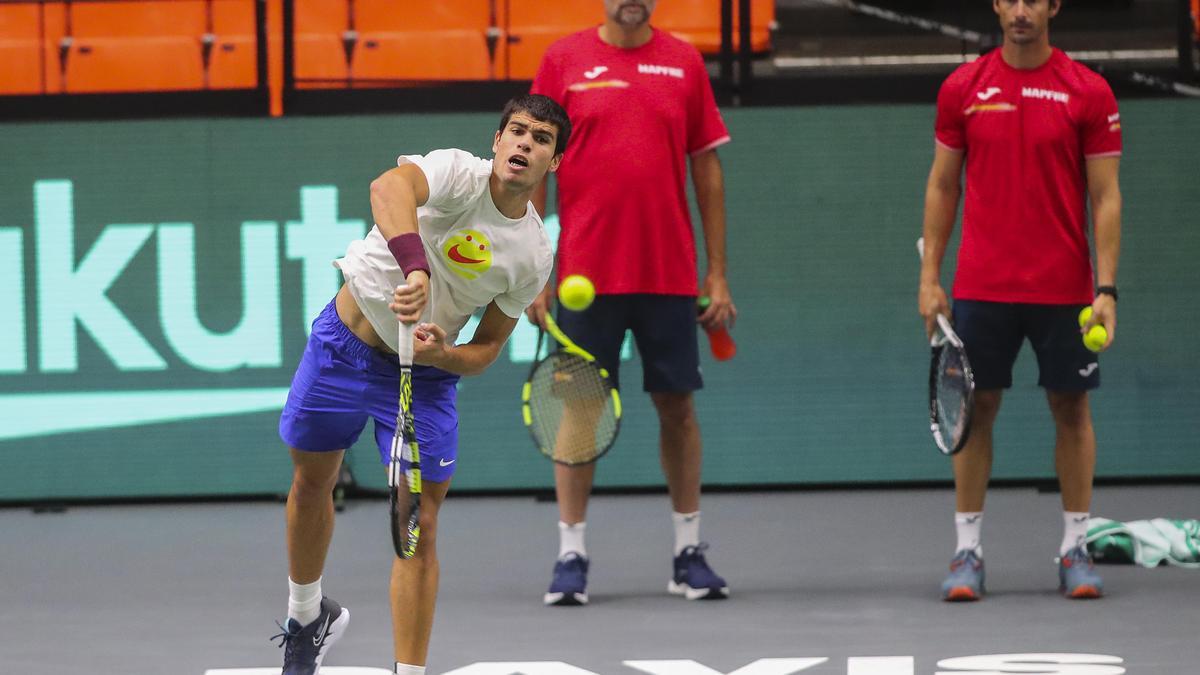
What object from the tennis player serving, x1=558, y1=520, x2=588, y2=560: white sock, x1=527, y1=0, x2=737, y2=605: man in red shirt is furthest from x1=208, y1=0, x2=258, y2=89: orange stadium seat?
the tennis player serving

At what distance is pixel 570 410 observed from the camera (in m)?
4.45

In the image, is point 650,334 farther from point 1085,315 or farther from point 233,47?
point 233,47

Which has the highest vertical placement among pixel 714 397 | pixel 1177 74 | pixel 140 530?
pixel 1177 74

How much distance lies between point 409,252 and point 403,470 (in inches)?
17.1

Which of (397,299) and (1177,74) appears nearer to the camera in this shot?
(397,299)

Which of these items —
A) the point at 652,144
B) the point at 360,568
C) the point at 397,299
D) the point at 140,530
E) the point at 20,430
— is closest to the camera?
the point at 397,299

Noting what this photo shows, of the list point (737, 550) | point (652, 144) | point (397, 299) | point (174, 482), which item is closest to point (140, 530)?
point (174, 482)

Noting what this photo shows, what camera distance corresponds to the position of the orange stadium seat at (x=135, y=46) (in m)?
6.68

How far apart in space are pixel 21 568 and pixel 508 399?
6.62 ft

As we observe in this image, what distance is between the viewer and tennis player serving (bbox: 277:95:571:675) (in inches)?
127

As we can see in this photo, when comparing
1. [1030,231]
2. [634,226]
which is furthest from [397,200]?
[1030,231]

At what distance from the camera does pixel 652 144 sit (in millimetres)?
4551

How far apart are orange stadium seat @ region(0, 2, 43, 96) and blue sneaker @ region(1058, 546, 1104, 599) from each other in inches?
177

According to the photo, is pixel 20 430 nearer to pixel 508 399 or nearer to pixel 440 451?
pixel 508 399
